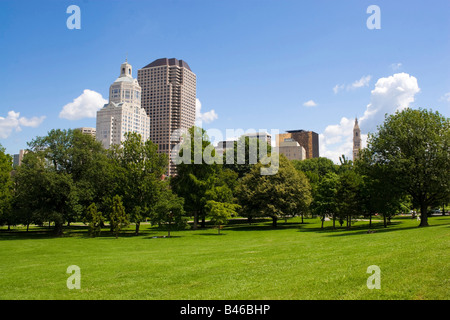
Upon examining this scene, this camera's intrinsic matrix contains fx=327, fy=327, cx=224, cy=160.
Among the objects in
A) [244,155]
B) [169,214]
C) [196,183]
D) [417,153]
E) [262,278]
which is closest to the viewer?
[262,278]

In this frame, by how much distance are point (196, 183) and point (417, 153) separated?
99.4 ft

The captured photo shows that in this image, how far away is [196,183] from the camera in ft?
168

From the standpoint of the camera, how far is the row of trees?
117ft

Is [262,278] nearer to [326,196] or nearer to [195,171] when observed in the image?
[326,196]

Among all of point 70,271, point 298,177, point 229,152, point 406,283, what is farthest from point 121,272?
point 229,152

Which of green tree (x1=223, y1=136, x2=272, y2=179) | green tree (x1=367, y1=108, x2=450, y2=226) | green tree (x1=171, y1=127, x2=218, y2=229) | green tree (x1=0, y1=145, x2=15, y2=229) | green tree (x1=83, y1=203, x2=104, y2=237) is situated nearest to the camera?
green tree (x1=367, y1=108, x2=450, y2=226)

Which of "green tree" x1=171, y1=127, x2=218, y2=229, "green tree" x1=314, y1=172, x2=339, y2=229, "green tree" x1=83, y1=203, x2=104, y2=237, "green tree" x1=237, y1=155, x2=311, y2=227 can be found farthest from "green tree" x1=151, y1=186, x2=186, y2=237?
"green tree" x1=314, y1=172, x2=339, y2=229

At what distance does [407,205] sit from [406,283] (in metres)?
42.6

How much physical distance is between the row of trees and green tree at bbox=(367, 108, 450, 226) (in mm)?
104

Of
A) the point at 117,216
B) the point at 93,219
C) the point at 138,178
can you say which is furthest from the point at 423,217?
the point at 93,219

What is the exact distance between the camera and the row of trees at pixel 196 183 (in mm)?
35812

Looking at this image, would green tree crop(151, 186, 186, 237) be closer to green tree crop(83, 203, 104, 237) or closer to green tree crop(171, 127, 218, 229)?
green tree crop(83, 203, 104, 237)

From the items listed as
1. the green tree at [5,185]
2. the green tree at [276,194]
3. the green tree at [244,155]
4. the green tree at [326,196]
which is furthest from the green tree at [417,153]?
the green tree at [5,185]

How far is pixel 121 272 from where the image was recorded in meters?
15.6
